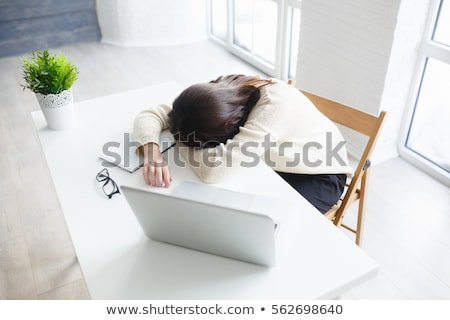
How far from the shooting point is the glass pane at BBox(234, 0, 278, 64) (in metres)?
3.58

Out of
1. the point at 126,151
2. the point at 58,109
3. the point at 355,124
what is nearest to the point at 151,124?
the point at 126,151

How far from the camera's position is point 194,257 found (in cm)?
104

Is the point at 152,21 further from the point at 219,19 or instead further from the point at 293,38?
the point at 293,38

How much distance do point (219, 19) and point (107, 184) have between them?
360 cm

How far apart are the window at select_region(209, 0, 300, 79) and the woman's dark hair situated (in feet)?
6.74

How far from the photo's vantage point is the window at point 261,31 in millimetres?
3334

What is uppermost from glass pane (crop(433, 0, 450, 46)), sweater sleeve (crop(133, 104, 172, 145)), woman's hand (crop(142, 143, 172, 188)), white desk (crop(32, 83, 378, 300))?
glass pane (crop(433, 0, 450, 46))

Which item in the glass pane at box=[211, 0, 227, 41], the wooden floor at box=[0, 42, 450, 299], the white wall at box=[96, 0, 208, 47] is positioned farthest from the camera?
the glass pane at box=[211, 0, 227, 41]

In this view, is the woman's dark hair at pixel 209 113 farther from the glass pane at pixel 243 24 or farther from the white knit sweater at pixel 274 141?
the glass pane at pixel 243 24

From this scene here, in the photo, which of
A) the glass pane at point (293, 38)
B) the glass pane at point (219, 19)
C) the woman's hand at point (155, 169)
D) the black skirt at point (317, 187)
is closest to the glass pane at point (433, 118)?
the glass pane at point (293, 38)

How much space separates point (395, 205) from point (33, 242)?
1.86 m

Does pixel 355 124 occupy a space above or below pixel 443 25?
below

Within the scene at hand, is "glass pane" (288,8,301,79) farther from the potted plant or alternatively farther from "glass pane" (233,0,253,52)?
the potted plant

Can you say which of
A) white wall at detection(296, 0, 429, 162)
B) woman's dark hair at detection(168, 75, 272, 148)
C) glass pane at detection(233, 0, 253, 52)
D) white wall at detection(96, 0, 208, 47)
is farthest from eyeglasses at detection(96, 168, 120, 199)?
white wall at detection(96, 0, 208, 47)
